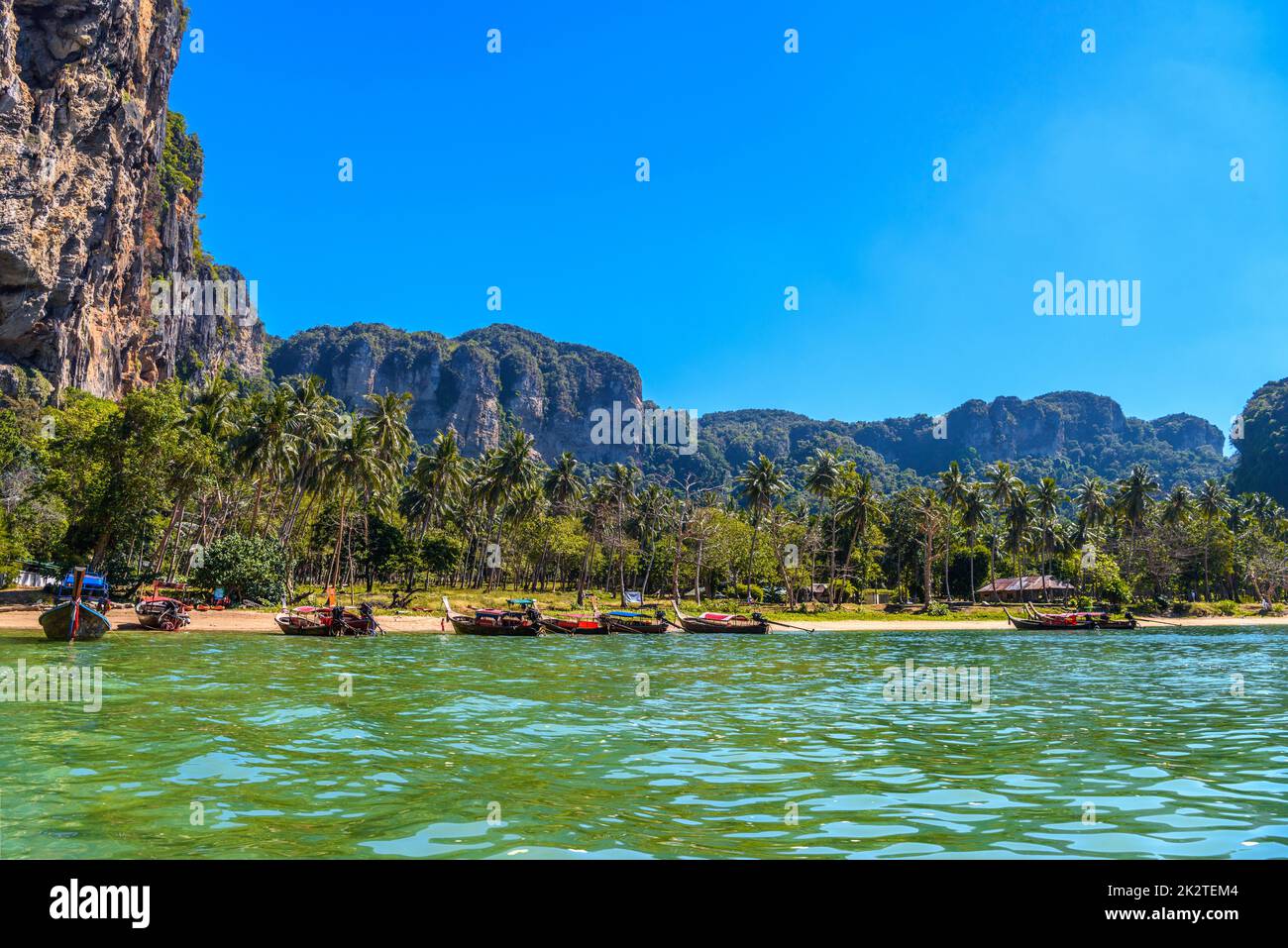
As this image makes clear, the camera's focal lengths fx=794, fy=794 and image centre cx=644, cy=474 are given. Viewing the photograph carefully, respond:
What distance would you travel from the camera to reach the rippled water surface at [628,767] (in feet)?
32.6

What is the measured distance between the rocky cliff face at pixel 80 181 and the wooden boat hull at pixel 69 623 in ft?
198

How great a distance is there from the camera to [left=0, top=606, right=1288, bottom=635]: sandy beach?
1849 inches

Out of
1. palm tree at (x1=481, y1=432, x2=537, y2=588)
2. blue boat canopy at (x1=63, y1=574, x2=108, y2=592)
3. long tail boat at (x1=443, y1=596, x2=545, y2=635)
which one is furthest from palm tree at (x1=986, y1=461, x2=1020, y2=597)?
blue boat canopy at (x1=63, y1=574, x2=108, y2=592)

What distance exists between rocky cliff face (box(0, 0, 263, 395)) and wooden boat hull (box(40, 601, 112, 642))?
6023 centimetres

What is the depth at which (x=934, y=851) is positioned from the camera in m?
9.40

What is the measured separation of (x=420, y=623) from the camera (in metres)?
61.6

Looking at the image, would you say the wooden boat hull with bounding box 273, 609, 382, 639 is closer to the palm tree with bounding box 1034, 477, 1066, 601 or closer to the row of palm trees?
the row of palm trees

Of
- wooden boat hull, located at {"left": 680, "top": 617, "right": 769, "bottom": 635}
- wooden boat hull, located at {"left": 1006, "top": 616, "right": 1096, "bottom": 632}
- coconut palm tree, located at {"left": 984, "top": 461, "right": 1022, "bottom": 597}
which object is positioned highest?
coconut palm tree, located at {"left": 984, "top": 461, "right": 1022, "bottom": 597}

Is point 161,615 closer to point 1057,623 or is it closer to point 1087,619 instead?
point 1057,623

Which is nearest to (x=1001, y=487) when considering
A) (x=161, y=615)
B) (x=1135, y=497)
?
(x=1135, y=497)

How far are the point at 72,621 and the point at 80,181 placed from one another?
7818cm

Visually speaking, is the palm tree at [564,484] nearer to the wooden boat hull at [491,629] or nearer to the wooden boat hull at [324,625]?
the wooden boat hull at [491,629]

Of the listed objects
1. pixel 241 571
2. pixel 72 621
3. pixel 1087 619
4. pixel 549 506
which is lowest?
pixel 1087 619
